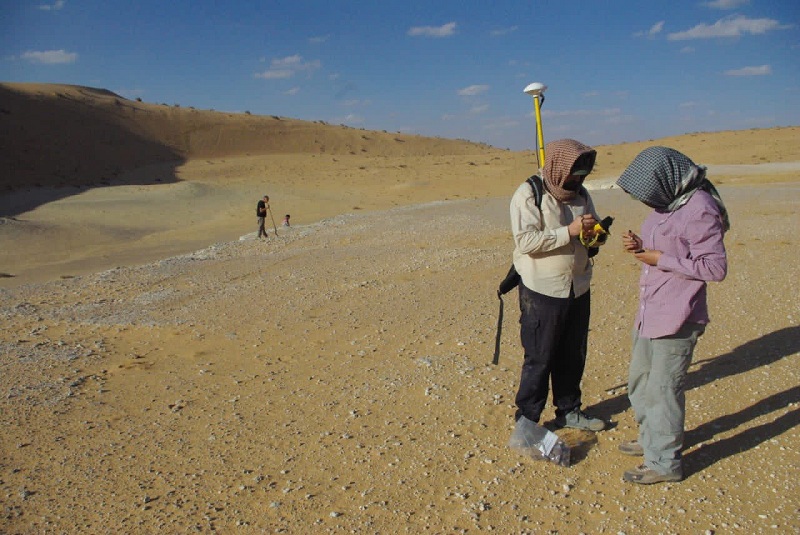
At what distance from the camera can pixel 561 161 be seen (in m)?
3.55

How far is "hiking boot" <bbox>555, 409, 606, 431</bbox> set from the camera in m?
4.18

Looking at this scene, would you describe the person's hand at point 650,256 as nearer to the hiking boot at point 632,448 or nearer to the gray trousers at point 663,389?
the gray trousers at point 663,389

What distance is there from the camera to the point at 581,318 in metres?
4.00

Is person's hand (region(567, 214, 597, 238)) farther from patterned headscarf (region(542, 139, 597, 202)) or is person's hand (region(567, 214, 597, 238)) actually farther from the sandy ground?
the sandy ground

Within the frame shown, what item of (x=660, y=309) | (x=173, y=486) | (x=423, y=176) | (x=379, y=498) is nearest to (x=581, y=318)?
(x=660, y=309)

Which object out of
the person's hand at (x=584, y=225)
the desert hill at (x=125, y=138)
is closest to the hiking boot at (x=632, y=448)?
the person's hand at (x=584, y=225)

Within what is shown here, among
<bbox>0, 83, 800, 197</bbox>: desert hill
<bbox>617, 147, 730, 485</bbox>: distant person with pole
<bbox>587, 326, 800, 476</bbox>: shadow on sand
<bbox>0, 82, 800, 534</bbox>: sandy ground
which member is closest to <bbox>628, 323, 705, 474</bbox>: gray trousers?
<bbox>617, 147, 730, 485</bbox>: distant person with pole

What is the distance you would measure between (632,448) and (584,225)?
4.64ft

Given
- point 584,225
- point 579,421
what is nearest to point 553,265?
point 584,225

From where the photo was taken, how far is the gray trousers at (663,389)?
3312 millimetres

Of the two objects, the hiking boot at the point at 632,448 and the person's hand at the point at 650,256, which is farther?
the hiking boot at the point at 632,448

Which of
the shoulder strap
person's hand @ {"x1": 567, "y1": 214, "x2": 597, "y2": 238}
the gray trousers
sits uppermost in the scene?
the shoulder strap

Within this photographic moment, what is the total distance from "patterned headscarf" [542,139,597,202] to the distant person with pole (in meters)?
0.28

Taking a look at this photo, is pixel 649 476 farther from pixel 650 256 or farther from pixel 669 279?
pixel 650 256
